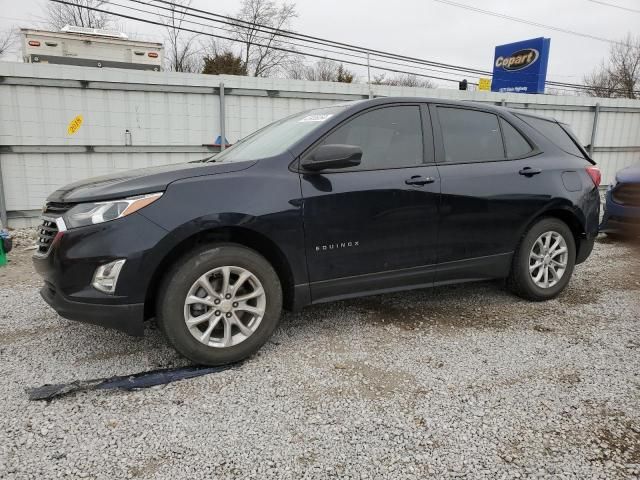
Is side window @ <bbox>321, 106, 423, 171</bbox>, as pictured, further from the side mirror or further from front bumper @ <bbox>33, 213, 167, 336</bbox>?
front bumper @ <bbox>33, 213, 167, 336</bbox>

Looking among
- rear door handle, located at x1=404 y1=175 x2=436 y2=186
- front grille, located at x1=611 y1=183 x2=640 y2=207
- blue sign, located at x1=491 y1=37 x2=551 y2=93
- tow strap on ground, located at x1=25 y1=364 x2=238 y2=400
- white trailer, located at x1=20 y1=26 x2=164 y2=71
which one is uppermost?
blue sign, located at x1=491 y1=37 x2=551 y2=93

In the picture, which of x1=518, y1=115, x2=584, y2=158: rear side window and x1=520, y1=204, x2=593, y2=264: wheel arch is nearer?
x1=520, y1=204, x2=593, y2=264: wheel arch

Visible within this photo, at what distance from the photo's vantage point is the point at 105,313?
→ 2.64 metres

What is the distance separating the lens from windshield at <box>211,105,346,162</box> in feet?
10.7

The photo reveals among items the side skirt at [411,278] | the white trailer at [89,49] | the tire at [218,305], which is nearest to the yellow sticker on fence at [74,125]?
the white trailer at [89,49]

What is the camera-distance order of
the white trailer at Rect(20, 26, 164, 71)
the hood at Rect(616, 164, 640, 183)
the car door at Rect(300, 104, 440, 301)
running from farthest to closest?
the white trailer at Rect(20, 26, 164, 71), the hood at Rect(616, 164, 640, 183), the car door at Rect(300, 104, 440, 301)

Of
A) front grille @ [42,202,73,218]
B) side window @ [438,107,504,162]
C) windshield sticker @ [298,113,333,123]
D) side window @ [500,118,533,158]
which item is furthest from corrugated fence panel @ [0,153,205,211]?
side window @ [500,118,533,158]

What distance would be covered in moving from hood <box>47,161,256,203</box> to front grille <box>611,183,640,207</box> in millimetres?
5259

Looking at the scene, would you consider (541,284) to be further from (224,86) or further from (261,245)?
(224,86)

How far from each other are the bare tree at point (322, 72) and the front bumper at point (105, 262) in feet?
96.0

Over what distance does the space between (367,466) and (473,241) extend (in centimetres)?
219

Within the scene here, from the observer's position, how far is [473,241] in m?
3.69

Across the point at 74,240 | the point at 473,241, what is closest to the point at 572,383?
the point at 473,241

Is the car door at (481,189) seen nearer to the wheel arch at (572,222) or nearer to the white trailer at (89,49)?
the wheel arch at (572,222)
